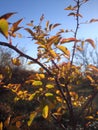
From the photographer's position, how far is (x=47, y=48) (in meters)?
1.02

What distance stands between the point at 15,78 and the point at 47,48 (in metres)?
11.8

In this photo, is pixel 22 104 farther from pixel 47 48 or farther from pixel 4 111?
pixel 47 48

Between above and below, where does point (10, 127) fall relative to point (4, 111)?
above

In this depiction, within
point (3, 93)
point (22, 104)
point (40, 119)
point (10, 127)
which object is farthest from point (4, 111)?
point (10, 127)

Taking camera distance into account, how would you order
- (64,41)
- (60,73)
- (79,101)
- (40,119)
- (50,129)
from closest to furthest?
(64,41), (60,73), (79,101), (50,129), (40,119)

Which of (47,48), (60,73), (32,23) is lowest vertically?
(60,73)

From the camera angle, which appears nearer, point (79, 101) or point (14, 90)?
point (14, 90)

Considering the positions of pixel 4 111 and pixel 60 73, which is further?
pixel 4 111

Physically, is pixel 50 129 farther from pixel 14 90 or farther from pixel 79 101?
pixel 14 90

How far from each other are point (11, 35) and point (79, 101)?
1.37 metres

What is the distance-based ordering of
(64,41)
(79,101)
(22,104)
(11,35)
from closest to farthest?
(11,35) → (64,41) → (79,101) → (22,104)

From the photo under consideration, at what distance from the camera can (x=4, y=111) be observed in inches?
230

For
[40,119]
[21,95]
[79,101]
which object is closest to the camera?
[21,95]

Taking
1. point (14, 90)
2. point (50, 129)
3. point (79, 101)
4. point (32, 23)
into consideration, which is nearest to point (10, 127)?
point (14, 90)
